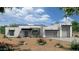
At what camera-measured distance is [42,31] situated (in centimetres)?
493

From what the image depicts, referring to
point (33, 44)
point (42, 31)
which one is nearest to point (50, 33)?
point (42, 31)

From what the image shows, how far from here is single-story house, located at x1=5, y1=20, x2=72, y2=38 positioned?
491cm

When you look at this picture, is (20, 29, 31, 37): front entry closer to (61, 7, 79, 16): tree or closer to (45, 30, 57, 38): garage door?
(45, 30, 57, 38): garage door

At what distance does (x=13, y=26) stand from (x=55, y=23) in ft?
1.67

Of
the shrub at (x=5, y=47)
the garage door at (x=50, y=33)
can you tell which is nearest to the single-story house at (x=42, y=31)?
the garage door at (x=50, y=33)

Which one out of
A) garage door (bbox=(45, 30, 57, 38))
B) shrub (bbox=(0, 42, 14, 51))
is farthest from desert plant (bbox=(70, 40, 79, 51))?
shrub (bbox=(0, 42, 14, 51))

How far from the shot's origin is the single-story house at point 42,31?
193 inches

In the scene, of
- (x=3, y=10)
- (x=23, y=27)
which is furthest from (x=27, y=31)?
(x=3, y=10)

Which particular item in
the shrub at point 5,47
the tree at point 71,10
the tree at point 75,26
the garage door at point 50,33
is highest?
the tree at point 71,10

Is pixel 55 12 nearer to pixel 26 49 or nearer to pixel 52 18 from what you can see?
pixel 52 18

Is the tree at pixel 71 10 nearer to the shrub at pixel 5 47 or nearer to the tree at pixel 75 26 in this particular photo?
the tree at pixel 75 26

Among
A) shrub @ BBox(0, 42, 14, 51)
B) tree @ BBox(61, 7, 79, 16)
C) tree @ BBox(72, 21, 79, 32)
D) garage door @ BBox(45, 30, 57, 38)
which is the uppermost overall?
tree @ BBox(61, 7, 79, 16)

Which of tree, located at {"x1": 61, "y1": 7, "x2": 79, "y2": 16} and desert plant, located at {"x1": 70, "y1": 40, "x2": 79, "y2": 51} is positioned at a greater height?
tree, located at {"x1": 61, "y1": 7, "x2": 79, "y2": 16}

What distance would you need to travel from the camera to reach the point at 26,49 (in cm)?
491
